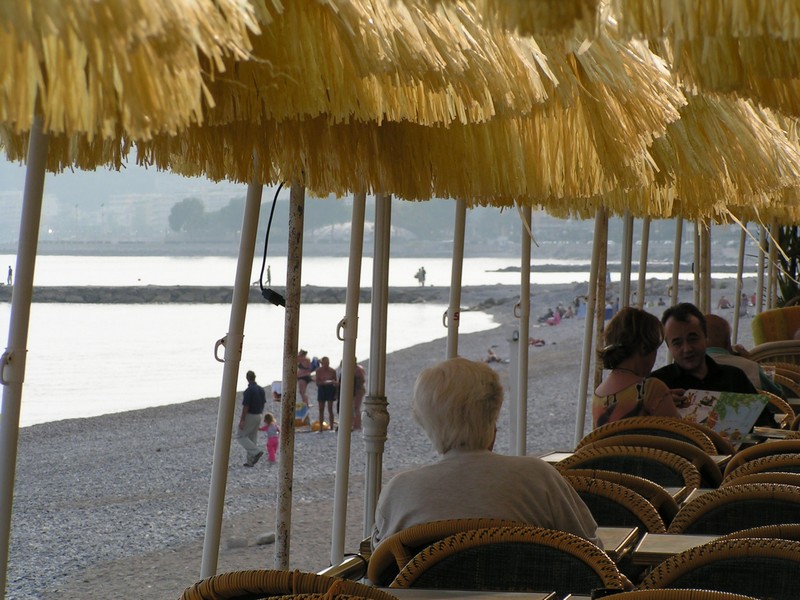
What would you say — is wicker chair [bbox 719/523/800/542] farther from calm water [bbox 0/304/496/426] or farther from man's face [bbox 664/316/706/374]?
calm water [bbox 0/304/496/426]

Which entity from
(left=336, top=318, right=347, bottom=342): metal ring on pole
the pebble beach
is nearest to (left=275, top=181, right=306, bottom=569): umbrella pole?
(left=336, top=318, right=347, bottom=342): metal ring on pole

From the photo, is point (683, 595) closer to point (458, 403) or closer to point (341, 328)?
point (458, 403)

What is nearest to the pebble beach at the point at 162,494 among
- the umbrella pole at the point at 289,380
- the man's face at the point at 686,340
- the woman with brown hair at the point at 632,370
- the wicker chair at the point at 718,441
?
the man's face at the point at 686,340

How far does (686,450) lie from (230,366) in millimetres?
1467

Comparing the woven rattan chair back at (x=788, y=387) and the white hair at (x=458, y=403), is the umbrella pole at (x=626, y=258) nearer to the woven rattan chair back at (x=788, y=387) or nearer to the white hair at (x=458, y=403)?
the woven rattan chair back at (x=788, y=387)

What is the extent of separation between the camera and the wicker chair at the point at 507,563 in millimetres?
2076

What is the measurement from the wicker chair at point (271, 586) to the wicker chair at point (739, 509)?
3.94 ft

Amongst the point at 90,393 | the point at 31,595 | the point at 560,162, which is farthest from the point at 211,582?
the point at 90,393

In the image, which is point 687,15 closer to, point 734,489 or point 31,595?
point 734,489

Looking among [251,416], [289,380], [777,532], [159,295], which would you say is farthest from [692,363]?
[159,295]

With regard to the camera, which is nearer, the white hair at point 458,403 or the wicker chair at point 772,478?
the white hair at point 458,403

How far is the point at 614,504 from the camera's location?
9.43 ft

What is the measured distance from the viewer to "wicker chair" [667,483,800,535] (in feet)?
8.27

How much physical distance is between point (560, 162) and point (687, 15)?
1.40 m
